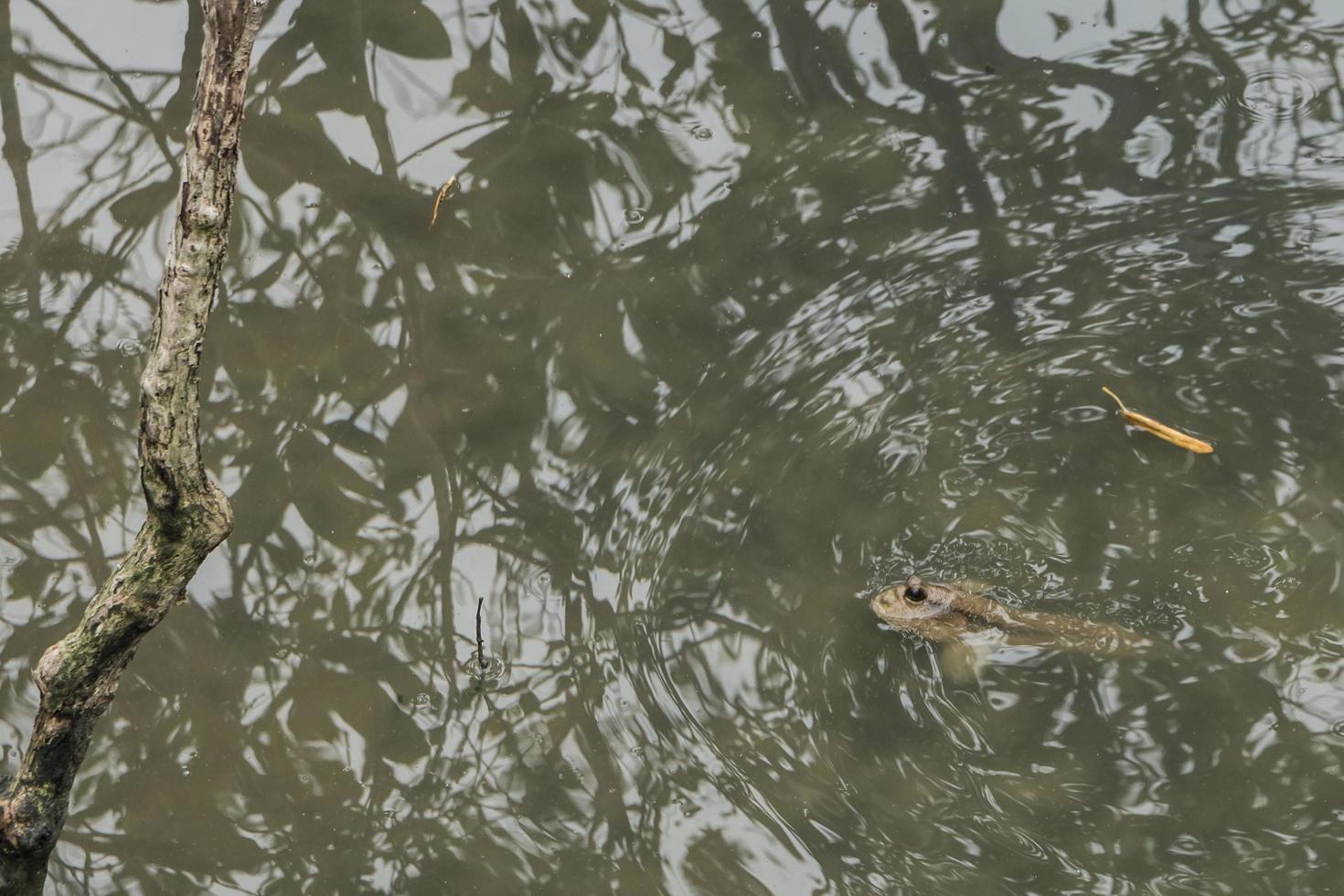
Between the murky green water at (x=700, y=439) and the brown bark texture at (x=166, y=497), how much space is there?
84 cm

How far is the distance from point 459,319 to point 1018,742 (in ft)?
8.57

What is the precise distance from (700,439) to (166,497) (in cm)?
216

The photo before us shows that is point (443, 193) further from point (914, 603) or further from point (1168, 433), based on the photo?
point (1168, 433)

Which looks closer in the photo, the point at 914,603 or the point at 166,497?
the point at 166,497

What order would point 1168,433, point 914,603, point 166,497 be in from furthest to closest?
1. point 1168,433
2. point 914,603
3. point 166,497

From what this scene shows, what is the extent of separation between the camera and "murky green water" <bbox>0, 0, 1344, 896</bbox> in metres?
4.16

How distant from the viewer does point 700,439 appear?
4941mm

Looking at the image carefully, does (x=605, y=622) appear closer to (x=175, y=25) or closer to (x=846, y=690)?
(x=846, y=690)

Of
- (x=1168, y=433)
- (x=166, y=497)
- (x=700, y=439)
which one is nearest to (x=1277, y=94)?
(x=1168, y=433)

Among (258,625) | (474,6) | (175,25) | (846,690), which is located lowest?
(846,690)

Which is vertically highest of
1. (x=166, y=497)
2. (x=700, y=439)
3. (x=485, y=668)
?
(x=166, y=497)

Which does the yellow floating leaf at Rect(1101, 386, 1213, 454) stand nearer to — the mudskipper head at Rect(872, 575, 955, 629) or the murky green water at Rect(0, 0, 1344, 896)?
the murky green water at Rect(0, 0, 1344, 896)

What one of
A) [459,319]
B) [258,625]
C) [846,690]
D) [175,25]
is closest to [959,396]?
[846,690]

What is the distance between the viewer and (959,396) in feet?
16.5
